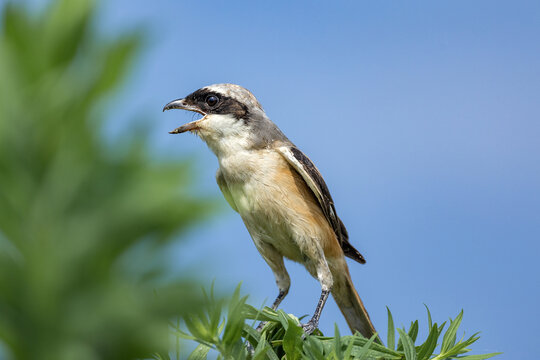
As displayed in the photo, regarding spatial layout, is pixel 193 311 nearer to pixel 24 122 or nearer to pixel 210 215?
pixel 210 215

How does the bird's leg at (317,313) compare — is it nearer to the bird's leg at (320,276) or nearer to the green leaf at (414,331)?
the bird's leg at (320,276)

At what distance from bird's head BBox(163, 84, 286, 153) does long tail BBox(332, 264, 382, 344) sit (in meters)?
1.00

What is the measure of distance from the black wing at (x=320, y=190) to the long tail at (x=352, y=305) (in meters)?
0.15

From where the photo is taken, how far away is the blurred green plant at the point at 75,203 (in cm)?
61

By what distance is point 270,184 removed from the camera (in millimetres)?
3340

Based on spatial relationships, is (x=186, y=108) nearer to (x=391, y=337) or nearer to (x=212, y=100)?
(x=212, y=100)

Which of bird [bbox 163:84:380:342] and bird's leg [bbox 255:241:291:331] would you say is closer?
bird [bbox 163:84:380:342]

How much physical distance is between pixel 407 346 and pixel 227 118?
1.76 meters

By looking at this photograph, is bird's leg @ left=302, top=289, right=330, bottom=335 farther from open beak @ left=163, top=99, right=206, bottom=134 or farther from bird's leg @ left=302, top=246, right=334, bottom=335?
open beak @ left=163, top=99, right=206, bottom=134

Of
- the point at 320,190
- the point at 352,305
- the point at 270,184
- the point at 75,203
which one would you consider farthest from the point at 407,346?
the point at 75,203

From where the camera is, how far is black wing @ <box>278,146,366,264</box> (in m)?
3.45

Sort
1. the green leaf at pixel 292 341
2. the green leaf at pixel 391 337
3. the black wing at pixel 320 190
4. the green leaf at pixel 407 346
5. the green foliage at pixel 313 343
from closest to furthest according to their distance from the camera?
the green foliage at pixel 313 343, the green leaf at pixel 292 341, the green leaf at pixel 407 346, the green leaf at pixel 391 337, the black wing at pixel 320 190

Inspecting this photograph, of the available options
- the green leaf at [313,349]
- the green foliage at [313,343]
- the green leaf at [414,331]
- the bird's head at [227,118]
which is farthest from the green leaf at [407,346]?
the bird's head at [227,118]

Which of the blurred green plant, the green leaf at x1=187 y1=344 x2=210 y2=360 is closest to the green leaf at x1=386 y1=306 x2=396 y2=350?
the green leaf at x1=187 y1=344 x2=210 y2=360
